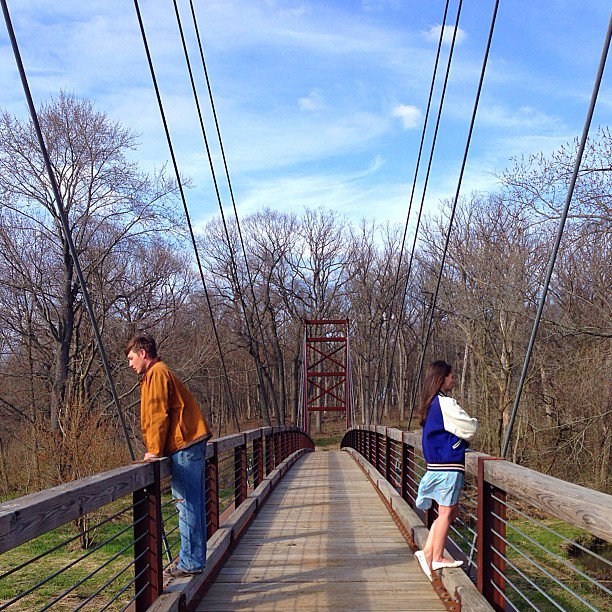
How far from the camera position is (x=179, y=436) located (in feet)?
12.4

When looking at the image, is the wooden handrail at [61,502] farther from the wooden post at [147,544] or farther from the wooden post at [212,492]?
the wooden post at [212,492]

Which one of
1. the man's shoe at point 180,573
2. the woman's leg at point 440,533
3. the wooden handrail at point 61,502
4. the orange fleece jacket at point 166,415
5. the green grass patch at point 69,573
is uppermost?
the orange fleece jacket at point 166,415

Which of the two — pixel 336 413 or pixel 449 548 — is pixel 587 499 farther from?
pixel 336 413

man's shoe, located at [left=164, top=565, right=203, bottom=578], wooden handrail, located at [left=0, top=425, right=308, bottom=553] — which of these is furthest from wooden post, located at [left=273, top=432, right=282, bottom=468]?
wooden handrail, located at [left=0, top=425, right=308, bottom=553]

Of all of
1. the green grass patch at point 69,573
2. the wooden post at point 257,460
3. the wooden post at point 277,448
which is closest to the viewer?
the wooden post at point 257,460

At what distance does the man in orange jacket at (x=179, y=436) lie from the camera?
371 cm

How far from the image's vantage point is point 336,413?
5191 centimetres

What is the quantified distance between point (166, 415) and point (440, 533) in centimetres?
162

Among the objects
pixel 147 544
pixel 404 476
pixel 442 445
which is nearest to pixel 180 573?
pixel 147 544

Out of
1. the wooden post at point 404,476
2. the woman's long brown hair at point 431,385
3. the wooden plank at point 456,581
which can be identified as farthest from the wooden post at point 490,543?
the wooden post at point 404,476

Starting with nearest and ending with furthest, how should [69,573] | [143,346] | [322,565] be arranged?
[143,346], [322,565], [69,573]

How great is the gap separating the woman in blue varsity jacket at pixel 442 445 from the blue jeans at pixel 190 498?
1.23 m

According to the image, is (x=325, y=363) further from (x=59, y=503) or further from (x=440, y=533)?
(x=59, y=503)

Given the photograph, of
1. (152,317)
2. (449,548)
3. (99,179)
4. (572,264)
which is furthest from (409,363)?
(449,548)
